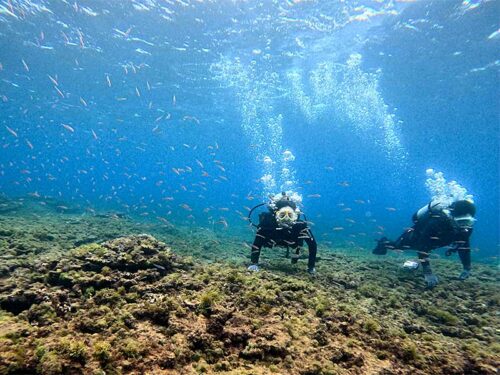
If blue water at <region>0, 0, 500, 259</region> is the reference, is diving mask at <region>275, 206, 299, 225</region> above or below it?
below

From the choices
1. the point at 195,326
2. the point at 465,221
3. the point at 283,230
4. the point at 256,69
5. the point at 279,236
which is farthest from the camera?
the point at 256,69

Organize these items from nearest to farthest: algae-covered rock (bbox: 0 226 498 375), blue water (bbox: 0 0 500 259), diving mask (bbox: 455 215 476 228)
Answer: algae-covered rock (bbox: 0 226 498 375)
diving mask (bbox: 455 215 476 228)
blue water (bbox: 0 0 500 259)

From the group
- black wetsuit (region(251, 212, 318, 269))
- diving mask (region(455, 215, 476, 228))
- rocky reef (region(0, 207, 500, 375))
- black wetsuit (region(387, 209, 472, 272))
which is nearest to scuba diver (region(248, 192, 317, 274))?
black wetsuit (region(251, 212, 318, 269))

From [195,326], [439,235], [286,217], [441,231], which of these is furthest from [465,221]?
[195,326]

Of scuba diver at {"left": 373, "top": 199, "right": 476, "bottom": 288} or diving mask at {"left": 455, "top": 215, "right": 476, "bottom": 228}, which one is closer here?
diving mask at {"left": 455, "top": 215, "right": 476, "bottom": 228}

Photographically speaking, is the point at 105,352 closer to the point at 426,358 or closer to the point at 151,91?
the point at 426,358

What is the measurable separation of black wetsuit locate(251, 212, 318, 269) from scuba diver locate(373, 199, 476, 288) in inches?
138

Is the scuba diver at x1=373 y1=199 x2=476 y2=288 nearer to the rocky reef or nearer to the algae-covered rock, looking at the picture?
the rocky reef

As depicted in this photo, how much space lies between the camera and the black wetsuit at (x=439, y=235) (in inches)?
332

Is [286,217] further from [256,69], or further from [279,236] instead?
[256,69]

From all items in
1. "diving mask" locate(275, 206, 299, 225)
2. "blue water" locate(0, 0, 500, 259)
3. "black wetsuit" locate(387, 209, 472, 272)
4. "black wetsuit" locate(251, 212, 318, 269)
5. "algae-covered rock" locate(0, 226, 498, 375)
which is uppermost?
"blue water" locate(0, 0, 500, 259)

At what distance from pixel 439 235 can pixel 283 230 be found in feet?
16.8

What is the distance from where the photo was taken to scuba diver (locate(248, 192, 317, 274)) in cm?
741

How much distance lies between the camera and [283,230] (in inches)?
302
